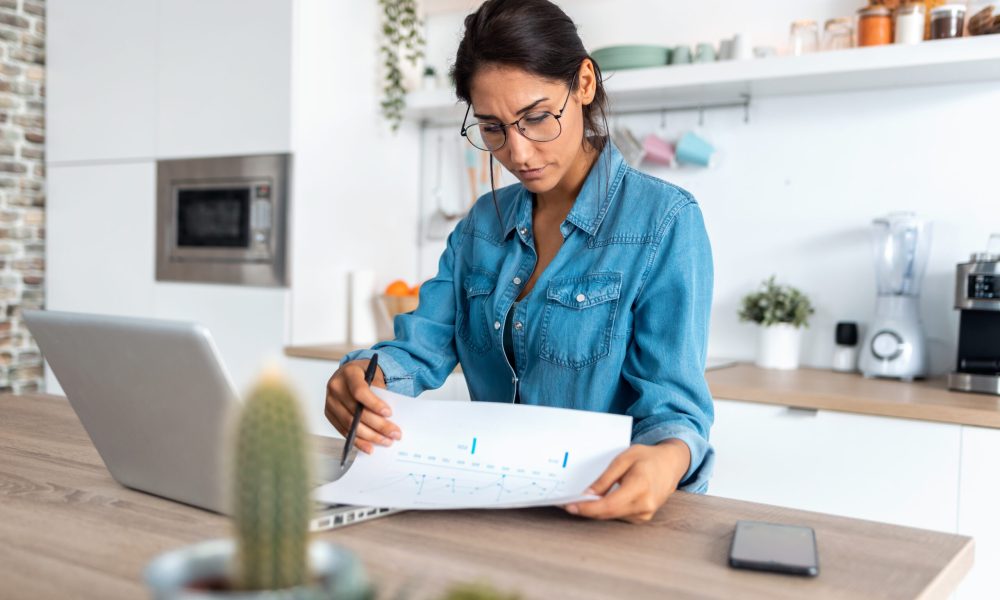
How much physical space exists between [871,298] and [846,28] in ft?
2.47

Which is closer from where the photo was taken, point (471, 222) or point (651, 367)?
point (651, 367)

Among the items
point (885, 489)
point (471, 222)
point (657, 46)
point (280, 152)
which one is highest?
point (657, 46)

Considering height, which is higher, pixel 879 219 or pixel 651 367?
pixel 879 219

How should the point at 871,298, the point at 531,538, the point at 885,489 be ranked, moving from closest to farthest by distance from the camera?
1. the point at 531,538
2. the point at 885,489
3. the point at 871,298

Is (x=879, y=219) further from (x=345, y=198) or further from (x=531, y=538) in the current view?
(x=531, y=538)

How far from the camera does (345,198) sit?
9.98 feet

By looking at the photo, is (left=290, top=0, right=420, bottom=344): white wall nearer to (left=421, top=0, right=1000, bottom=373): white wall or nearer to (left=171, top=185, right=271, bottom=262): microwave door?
(left=171, top=185, right=271, bottom=262): microwave door

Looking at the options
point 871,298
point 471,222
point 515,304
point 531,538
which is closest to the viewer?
point 531,538

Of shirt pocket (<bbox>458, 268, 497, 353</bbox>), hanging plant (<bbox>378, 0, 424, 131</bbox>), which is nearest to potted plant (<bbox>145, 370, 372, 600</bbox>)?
shirt pocket (<bbox>458, 268, 497, 353</bbox>)

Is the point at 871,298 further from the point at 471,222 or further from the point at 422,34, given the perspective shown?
the point at 422,34

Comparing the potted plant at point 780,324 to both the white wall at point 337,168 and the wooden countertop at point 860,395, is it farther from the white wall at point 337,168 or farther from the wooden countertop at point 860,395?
the white wall at point 337,168

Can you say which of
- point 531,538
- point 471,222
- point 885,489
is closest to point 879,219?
point 885,489

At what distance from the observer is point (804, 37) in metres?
2.56

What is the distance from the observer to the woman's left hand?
951mm
